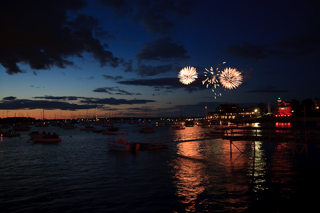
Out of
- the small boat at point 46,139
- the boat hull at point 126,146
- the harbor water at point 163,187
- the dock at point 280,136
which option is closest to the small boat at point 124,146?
the boat hull at point 126,146

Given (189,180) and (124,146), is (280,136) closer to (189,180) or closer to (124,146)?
(189,180)

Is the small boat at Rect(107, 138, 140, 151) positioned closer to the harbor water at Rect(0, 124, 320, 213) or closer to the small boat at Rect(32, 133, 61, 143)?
the harbor water at Rect(0, 124, 320, 213)

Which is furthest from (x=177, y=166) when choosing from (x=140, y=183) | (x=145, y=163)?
(x=140, y=183)

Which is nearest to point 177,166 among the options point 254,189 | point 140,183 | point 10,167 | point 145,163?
point 145,163

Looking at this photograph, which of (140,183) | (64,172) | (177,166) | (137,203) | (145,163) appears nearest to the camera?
(137,203)

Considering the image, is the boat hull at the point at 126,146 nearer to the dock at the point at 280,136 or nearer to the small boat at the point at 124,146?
the small boat at the point at 124,146

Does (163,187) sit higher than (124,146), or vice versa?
(124,146)

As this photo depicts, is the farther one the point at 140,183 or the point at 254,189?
the point at 140,183

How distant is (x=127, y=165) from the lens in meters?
35.0

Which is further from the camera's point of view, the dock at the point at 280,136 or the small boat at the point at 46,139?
the small boat at the point at 46,139

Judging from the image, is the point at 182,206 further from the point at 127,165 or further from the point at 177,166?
the point at 127,165

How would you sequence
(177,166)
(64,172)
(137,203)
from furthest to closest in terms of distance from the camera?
(177,166)
(64,172)
(137,203)

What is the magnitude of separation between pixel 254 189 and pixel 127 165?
727 inches

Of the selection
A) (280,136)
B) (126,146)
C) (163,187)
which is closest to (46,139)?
(126,146)
